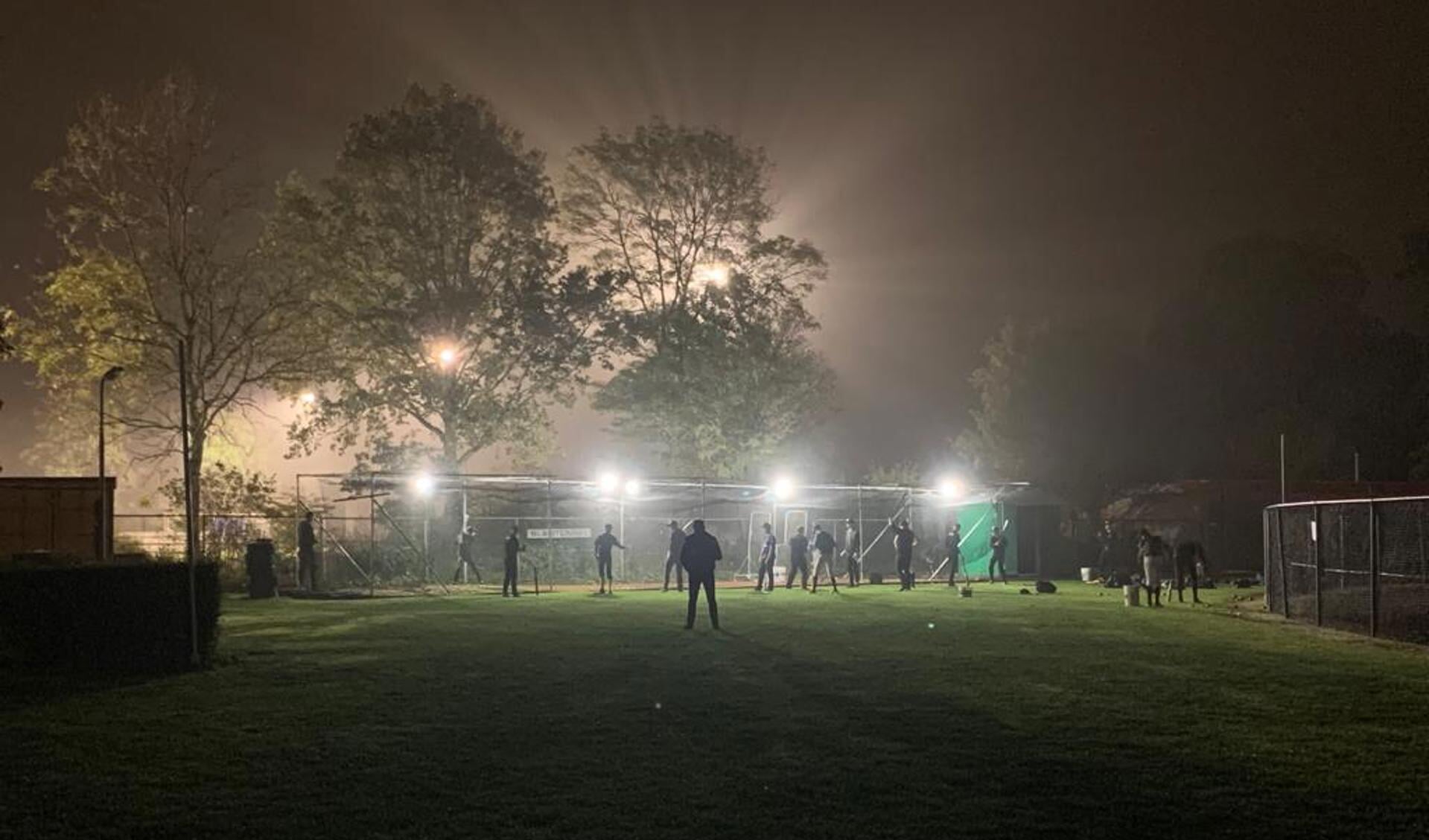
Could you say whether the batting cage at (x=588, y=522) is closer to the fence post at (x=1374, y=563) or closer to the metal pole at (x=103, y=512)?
the metal pole at (x=103, y=512)

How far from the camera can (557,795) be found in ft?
26.1

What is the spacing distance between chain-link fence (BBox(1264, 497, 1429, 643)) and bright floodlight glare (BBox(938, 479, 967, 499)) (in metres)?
10.4

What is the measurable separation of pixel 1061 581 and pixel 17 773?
3415cm

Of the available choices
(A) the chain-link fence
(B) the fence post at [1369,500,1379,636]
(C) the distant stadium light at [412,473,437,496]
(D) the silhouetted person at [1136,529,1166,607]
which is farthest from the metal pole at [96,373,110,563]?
(A) the chain-link fence

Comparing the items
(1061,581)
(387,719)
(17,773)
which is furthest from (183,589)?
(1061,581)

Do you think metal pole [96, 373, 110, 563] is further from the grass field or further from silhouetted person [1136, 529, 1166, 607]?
silhouetted person [1136, 529, 1166, 607]

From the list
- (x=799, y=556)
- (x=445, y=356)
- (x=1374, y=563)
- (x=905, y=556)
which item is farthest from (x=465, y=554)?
(x=1374, y=563)

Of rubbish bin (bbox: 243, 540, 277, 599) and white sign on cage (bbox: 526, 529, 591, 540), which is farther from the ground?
white sign on cage (bbox: 526, 529, 591, 540)

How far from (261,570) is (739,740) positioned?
22.6m

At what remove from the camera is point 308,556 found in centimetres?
3058

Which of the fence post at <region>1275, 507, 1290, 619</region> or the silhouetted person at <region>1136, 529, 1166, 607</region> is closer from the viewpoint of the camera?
the fence post at <region>1275, 507, 1290, 619</region>

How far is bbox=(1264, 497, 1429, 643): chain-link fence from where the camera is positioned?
Result: 1875cm

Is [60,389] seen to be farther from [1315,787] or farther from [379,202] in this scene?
[1315,787]

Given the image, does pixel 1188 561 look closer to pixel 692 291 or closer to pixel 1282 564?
pixel 1282 564
